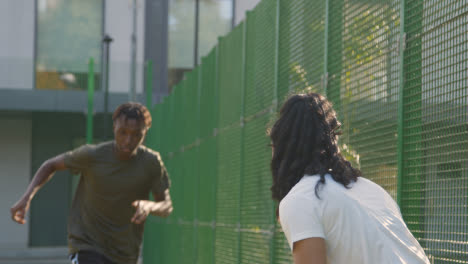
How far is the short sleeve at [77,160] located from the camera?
689 centimetres

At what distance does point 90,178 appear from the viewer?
695 cm

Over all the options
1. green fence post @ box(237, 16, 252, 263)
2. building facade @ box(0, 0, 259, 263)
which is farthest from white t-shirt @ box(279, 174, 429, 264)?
building facade @ box(0, 0, 259, 263)

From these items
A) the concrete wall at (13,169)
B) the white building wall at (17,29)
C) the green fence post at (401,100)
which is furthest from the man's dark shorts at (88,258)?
the concrete wall at (13,169)

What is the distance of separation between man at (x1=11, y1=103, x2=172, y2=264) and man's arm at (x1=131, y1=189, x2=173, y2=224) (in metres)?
0.02

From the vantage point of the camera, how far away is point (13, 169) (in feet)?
96.5

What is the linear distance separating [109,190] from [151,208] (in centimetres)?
60

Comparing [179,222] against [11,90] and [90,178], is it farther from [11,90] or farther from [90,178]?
[11,90]

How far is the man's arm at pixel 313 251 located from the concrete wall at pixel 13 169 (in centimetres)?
2708

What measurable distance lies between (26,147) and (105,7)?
5509 mm

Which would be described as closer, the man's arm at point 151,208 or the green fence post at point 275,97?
the man's arm at point 151,208

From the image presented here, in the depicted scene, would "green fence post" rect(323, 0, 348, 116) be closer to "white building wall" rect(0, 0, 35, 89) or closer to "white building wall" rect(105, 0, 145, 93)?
"white building wall" rect(105, 0, 145, 93)

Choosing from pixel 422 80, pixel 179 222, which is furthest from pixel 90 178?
pixel 179 222

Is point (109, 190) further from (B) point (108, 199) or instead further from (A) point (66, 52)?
(A) point (66, 52)

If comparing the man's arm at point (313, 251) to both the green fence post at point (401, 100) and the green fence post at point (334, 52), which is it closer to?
the green fence post at point (401, 100)
